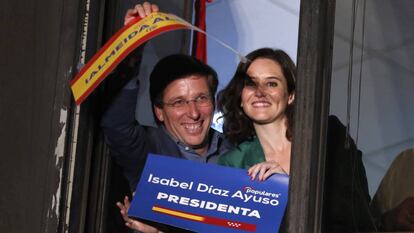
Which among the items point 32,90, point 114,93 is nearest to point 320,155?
point 114,93

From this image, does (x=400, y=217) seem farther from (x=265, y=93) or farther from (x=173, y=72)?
(x=173, y=72)

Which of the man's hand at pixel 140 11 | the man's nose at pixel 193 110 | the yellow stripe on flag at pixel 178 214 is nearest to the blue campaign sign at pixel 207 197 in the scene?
the yellow stripe on flag at pixel 178 214

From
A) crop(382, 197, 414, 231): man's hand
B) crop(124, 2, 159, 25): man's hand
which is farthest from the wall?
crop(124, 2, 159, 25): man's hand

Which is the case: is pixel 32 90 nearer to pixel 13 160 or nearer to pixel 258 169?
pixel 13 160

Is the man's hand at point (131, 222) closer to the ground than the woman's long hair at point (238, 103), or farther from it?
closer to the ground

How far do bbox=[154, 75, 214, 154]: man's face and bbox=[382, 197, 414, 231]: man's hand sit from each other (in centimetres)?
75


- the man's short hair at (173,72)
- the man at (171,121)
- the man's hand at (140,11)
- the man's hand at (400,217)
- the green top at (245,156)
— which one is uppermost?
the man's hand at (140,11)

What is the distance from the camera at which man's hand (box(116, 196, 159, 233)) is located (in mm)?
2994

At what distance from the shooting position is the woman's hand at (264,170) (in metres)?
2.76

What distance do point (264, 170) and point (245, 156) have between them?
188mm

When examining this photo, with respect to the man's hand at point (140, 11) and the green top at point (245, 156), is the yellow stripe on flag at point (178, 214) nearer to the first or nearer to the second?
the green top at point (245, 156)

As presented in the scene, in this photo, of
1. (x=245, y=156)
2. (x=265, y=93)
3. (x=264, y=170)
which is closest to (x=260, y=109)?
(x=265, y=93)

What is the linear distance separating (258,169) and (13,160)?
0.97 meters

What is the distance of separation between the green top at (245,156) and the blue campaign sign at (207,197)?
0.11 metres
